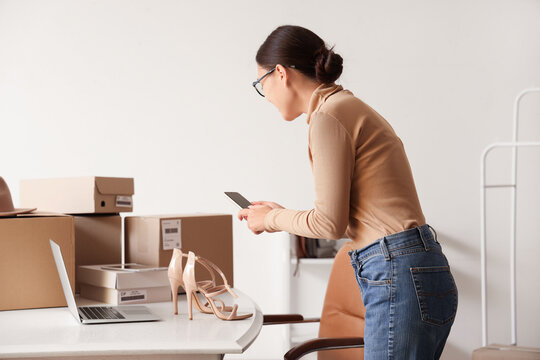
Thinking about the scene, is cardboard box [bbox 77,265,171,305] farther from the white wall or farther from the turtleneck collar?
the white wall

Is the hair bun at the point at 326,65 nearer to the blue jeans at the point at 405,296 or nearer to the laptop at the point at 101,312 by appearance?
the blue jeans at the point at 405,296

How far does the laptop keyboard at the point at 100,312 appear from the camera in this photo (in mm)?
1373

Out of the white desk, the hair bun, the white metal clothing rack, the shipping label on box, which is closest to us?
the white desk

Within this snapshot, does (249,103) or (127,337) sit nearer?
(127,337)

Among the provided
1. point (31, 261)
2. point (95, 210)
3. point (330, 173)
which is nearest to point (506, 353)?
point (330, 173)

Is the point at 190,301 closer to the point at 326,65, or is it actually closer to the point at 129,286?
the point at 129,286

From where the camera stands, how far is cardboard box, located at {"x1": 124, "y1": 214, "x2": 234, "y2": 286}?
1.85m

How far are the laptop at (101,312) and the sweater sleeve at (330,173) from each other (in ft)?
1.49

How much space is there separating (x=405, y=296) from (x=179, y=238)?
825 millimetres

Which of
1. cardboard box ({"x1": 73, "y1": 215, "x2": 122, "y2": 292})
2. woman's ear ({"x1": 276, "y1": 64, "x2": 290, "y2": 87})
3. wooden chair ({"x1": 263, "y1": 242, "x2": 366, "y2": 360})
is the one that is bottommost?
wooden chair ({"x1": 263, "y1": 242, "x2": 366, "y2": 360})

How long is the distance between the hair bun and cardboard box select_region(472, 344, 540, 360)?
1636 millimetres

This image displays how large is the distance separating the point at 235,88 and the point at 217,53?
0.72ft

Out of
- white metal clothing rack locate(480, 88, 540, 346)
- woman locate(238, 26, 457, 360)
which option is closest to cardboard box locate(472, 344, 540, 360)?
white metal clothing rack locate(480, 88, 540, 346)

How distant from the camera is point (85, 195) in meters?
1.94
